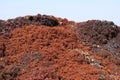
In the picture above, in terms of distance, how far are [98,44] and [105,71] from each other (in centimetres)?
821

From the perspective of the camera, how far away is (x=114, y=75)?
2398 centimetres

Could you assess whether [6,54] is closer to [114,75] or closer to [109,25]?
[114,75]

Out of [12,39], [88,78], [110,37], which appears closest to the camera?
[88,78]

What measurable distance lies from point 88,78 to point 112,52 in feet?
30.9

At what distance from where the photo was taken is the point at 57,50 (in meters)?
25.9

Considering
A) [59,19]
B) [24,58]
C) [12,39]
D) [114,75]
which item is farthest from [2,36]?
[114,75]

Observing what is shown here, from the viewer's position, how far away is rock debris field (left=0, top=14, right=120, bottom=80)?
22.8 m

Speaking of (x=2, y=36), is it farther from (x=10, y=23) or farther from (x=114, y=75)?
(x=114, y=75)

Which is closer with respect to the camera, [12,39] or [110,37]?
[12,39]

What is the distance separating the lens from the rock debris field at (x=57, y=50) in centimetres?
2277

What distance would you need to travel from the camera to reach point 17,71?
23.4m

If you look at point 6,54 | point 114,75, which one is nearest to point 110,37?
point 114,75

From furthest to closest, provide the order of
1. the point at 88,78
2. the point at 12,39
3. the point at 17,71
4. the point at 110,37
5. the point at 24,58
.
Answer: the point at 110,37 → the point at 12,39 → the point at 24,58 → the point at 17,71 → the point at 88,78

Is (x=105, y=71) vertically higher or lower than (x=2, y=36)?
lower
